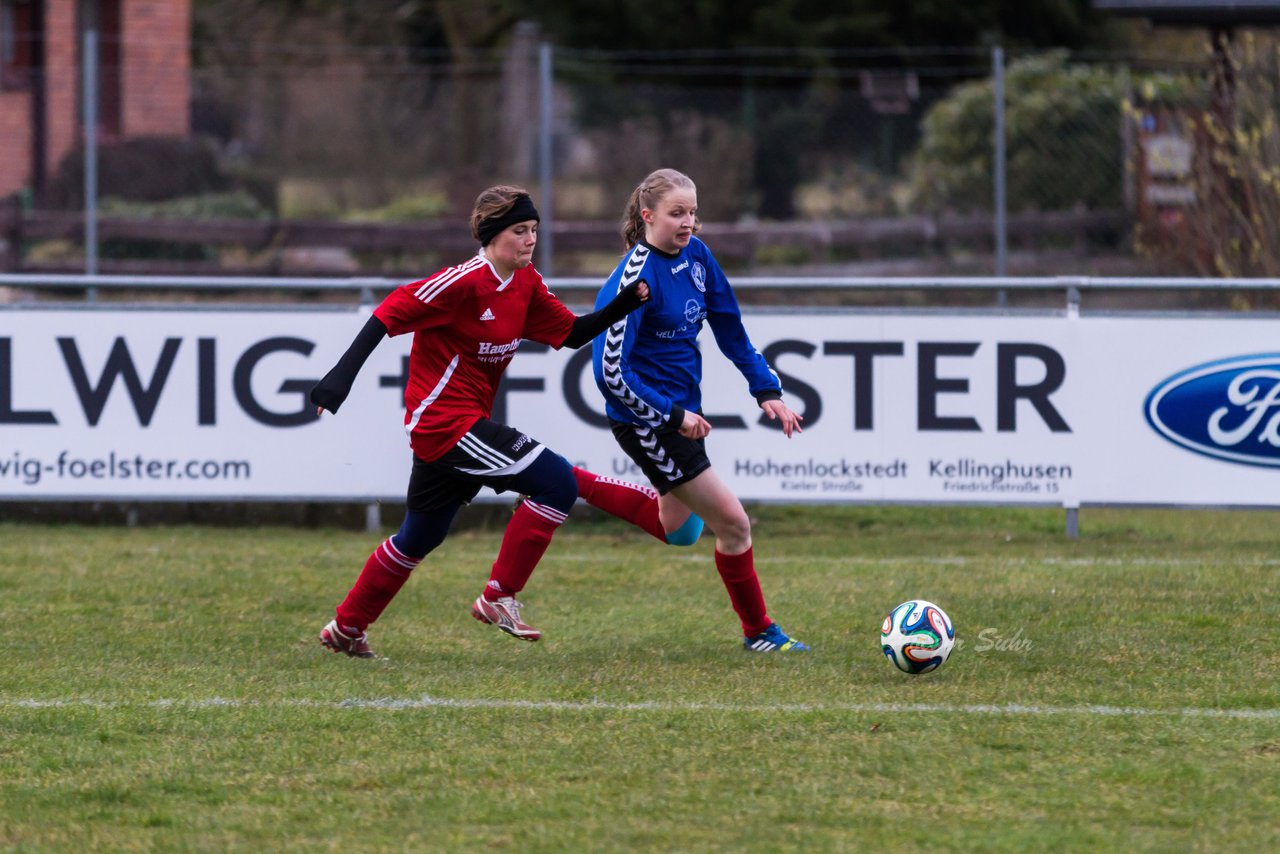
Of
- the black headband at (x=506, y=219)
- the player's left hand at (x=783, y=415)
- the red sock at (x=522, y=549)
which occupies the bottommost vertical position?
the red sock at (x=522, y=549)

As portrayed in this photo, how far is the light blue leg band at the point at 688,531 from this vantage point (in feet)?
22.9

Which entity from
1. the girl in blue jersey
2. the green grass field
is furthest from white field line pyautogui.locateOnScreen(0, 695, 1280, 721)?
the girl in blue jersey

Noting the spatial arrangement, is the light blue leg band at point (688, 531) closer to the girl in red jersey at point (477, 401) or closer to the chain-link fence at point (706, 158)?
the girl in red jersey at point (477, 401)

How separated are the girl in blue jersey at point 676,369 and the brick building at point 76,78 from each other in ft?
42.9

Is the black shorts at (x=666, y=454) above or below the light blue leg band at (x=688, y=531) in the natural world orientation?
above

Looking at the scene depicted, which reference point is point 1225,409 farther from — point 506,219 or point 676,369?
point 506,219


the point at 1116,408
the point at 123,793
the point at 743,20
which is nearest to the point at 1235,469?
the point at 1116,408

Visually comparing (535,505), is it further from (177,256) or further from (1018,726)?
(177,256)

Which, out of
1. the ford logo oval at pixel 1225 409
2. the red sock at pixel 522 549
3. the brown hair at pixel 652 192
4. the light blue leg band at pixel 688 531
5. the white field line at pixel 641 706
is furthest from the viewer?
the ford logo oval at pixel 1225 409

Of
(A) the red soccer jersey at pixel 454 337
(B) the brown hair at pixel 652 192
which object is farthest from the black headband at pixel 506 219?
(B) the brown hair at pixel 652 192

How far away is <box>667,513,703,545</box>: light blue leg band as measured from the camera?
6988 millimetres

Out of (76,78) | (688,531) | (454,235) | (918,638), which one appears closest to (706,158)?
(454,235)

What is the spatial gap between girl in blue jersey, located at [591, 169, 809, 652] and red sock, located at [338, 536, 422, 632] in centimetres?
97

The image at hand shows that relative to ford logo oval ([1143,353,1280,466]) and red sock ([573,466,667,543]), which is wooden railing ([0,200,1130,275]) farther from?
red sock ([573,466,667,543])
